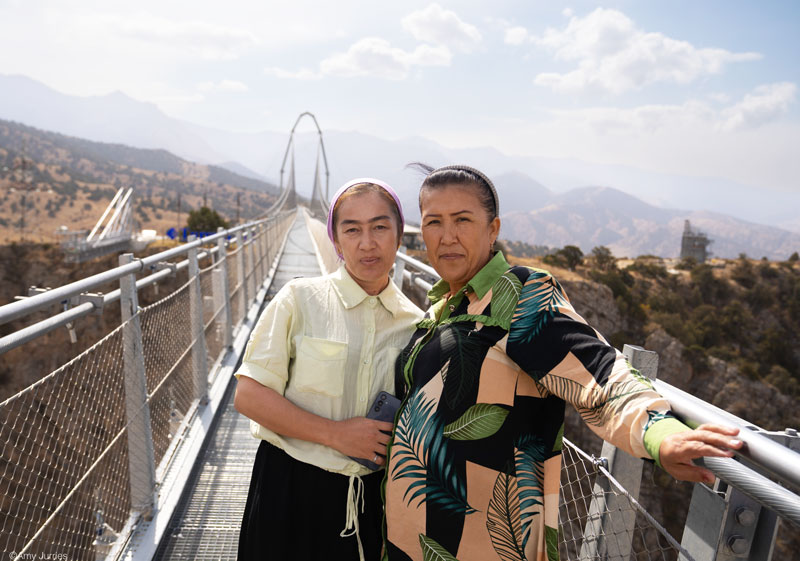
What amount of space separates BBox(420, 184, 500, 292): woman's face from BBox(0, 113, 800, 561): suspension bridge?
0.43m

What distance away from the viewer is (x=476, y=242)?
4.21 feet

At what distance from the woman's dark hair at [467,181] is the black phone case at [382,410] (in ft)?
1.71

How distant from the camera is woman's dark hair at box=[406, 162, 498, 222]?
128 centimetres

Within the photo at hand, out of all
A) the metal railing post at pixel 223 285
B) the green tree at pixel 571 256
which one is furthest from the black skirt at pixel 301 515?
the green tree at pixel 571 256

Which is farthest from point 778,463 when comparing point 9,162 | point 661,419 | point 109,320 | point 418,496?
point 9,162

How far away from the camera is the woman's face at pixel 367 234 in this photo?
1.44 metres

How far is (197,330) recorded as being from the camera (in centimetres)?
354

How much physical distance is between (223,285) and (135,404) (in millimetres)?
2521

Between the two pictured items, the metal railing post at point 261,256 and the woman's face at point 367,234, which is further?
the metal railing post at point 261,256

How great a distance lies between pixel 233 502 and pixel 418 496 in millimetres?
1832

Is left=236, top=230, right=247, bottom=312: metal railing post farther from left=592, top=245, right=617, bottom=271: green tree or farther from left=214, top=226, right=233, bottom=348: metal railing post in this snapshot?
left=592, top=245, right=617, bottom=271: green tree

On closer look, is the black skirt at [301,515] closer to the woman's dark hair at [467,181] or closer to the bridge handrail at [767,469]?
the woman's dark hair at [467,181]

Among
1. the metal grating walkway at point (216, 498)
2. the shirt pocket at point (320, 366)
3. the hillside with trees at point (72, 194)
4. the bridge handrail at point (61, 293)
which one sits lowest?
the hillside with trees at point (72, 194)

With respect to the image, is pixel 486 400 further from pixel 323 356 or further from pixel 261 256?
pixel 261 256
